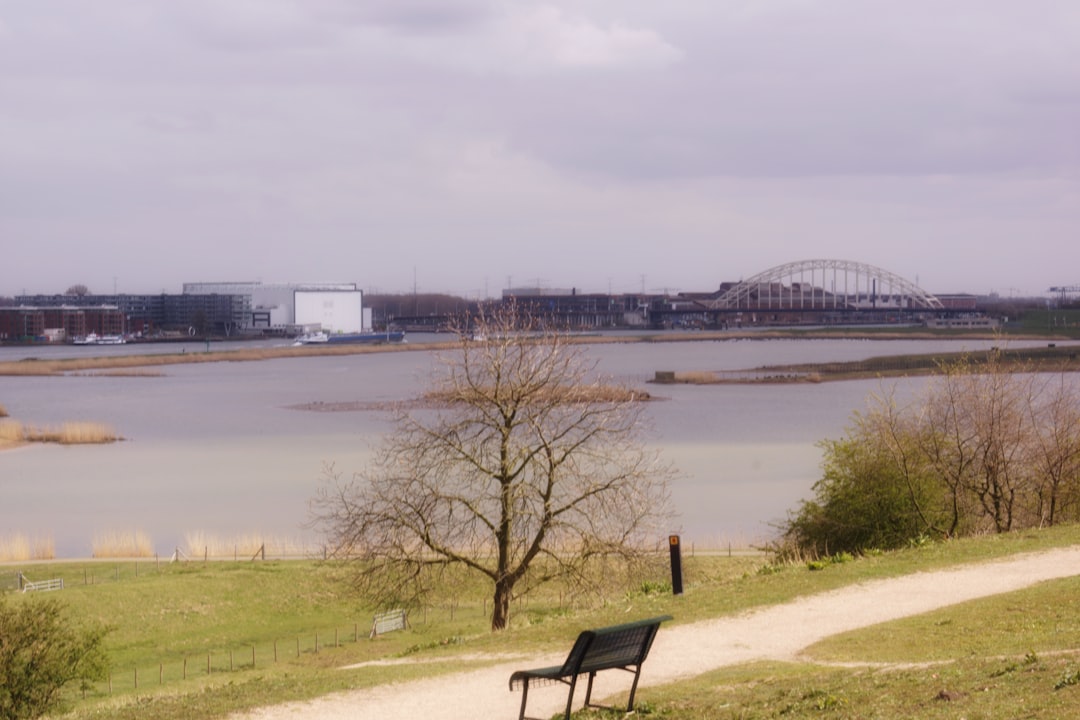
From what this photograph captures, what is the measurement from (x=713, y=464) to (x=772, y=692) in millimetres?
31093

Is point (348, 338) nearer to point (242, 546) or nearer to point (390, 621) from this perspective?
point (242, 546)

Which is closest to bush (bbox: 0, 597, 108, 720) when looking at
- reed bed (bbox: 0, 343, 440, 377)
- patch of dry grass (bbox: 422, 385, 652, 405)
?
patch of dry grass (bbox: 422, 385, 652, 405)

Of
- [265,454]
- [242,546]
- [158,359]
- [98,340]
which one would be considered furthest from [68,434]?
[98,340]

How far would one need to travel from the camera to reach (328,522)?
29.7m

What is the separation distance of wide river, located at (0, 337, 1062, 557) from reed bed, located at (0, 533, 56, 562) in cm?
43

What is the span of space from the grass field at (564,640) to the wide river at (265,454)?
170 inches

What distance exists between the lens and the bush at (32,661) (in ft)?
42.7

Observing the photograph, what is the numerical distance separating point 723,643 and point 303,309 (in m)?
174

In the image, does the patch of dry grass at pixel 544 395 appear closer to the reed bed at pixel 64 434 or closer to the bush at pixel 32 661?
the bush at pixel 32 661

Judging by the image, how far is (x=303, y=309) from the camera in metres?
180

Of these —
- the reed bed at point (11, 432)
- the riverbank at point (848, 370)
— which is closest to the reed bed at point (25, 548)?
the reed bed at point (11, 432)

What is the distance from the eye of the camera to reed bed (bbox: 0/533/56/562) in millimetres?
26891

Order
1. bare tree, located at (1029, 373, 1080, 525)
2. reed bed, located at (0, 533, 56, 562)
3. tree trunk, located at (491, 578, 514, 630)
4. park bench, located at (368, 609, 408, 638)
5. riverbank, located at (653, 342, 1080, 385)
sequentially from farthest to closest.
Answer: riverbank, located at (653, 342, 1080, 385) < reed bed, located at (0, 533, 56, 562) < park bench, located at (368, 609, 408, 638) < bare tree, located at (1029, 373, 1080, 525) < tree trunk, located at (491, 578, 514, 630)

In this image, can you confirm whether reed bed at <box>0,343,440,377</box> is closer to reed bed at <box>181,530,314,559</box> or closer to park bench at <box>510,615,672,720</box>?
reed bed at <box>181,530,314,559</box>
